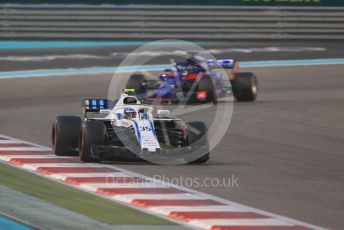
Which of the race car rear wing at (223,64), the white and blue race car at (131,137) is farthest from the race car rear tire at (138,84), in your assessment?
the white and blue race car at (131,137)

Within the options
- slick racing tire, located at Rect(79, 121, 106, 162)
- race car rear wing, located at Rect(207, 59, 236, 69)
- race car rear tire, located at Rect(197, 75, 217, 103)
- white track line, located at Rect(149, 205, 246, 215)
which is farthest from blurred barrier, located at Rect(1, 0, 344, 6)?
white track line, located at Rect(149, 205, 246, 215)

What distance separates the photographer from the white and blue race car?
12922 mm

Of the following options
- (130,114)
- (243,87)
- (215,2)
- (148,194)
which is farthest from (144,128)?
(215,2)

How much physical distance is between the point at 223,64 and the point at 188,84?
0.81 m

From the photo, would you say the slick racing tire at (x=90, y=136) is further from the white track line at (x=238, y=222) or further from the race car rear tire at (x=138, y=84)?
the race car rear tire at (x=138, y=84)

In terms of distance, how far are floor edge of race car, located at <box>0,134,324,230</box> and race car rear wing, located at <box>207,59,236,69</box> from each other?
6.96 metres

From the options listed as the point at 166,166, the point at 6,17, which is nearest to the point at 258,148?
the point at 166,166

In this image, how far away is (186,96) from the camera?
21.2 meters

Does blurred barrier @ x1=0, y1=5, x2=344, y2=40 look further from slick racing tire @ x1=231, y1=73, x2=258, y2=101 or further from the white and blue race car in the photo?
the white and blue race car

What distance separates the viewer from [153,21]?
34188 mm

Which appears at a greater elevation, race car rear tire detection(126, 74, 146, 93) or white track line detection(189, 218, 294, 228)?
white track line detection(189, 218, 294, 228)

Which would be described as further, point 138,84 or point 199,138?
point 138,84

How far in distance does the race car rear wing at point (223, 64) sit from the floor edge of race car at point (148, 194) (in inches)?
274

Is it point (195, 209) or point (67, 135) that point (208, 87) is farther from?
point (195, 209)
